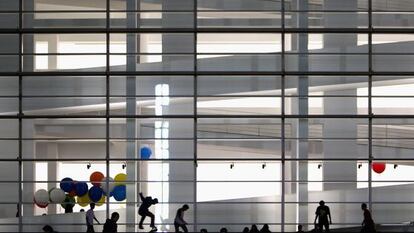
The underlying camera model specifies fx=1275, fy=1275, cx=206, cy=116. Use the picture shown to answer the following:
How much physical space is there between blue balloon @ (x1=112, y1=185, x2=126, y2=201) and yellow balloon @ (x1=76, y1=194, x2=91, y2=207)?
615 mm

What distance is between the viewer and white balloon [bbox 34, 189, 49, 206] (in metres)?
28.8

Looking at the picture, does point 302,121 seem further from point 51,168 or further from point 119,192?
point 51,168

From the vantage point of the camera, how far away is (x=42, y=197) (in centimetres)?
2880

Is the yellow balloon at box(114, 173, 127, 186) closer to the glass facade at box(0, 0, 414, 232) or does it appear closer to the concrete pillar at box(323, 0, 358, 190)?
the glass facade at box(0, 0, 414, 232)

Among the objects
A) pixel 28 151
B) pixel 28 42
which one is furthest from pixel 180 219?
pixel 28 42

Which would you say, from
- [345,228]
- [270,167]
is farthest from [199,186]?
[345,228]

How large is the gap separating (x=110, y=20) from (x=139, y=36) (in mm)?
771

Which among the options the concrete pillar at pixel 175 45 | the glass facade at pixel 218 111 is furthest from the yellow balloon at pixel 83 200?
the concrete pillar at pixel 175 45

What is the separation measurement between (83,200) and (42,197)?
36.8 inches

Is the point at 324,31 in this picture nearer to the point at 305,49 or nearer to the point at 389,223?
the point at 305,49

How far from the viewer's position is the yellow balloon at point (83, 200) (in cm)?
2889

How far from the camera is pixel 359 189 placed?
2902 centimetres

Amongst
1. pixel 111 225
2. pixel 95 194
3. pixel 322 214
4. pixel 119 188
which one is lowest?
pixel 111 225

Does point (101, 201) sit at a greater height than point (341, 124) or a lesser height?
lesser
